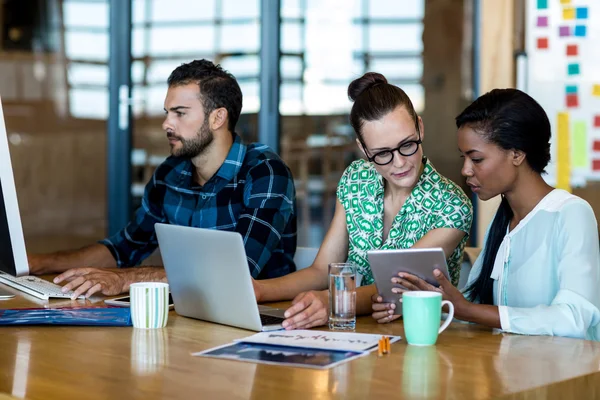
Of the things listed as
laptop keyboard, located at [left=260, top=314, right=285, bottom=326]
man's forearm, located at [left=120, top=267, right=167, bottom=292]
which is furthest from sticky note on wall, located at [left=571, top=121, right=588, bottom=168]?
laptop keyboard, located at [left=260, top=314, right=285, bottom=326]

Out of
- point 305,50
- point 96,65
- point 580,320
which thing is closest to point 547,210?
point 580,320

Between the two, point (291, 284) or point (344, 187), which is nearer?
point (291, 284)

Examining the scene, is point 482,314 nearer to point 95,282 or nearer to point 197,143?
point 95,282

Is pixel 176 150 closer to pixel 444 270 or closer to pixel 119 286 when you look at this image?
pixel 119 286

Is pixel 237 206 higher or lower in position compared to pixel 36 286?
higher

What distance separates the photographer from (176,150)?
2.65 m

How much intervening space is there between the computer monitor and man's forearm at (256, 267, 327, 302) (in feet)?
1.91

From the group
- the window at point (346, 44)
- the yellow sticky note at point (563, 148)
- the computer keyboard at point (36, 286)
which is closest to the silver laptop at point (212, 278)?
the computer keyboard at point (36, 286)

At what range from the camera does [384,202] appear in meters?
2.23

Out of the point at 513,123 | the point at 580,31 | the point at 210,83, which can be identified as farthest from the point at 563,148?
the point at 513,123

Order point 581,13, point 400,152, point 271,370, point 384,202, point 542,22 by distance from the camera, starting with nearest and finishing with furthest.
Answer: point 271,370
point 400,152
point 384,202
point 581,13
point 542,22

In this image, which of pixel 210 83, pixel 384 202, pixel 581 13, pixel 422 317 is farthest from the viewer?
pixel 581 13

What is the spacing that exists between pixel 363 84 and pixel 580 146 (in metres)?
2.35

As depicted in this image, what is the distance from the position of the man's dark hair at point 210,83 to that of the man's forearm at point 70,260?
540 millimetres
